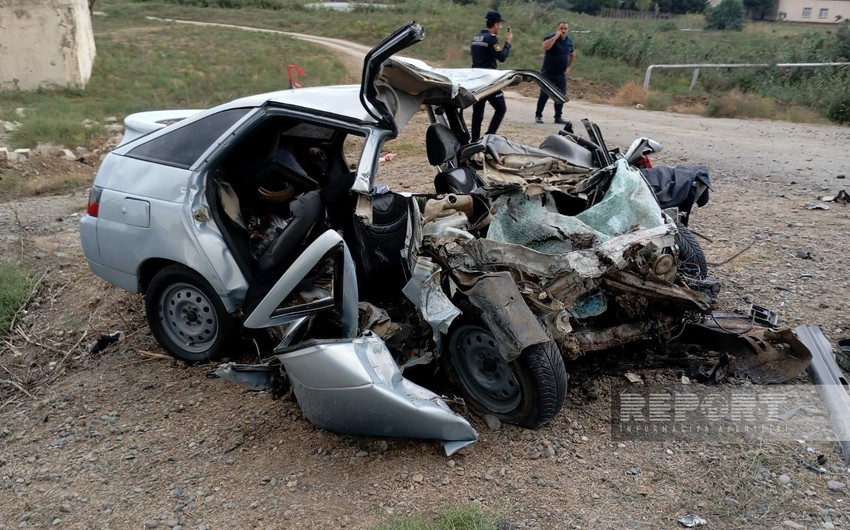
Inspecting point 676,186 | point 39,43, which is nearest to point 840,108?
point 676,186

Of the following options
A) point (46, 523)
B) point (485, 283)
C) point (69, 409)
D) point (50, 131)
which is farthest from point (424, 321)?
point (50, 131)

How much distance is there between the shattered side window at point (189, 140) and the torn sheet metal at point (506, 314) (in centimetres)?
199

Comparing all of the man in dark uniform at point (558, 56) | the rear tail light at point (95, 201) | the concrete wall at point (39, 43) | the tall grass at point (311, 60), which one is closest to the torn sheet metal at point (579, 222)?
the rear tail light at point (95, 201)

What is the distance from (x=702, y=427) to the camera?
147 inches

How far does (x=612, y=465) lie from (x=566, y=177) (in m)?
1.92

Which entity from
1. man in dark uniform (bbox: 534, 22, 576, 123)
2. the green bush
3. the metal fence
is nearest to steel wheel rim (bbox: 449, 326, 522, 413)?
man in dark uniform (bbox: 534, 22, 576, 123)

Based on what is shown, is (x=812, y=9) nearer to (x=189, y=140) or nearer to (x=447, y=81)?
(x=447, y=81)

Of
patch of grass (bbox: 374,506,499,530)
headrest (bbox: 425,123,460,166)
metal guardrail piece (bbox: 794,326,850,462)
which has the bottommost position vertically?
patch of grass (bbox: 374,506,499,530)

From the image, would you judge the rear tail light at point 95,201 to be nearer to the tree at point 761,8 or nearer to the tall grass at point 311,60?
the tall grass at point 311,60

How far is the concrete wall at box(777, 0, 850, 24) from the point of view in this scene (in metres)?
64.9

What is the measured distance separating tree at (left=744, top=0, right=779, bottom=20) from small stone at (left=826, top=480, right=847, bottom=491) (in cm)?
7186

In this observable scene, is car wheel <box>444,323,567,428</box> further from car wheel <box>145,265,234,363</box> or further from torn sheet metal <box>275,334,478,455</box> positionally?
car wheel <box>145,265,234,363</box>

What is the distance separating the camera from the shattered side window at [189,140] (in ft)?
14.4

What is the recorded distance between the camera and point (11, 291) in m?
5.82
